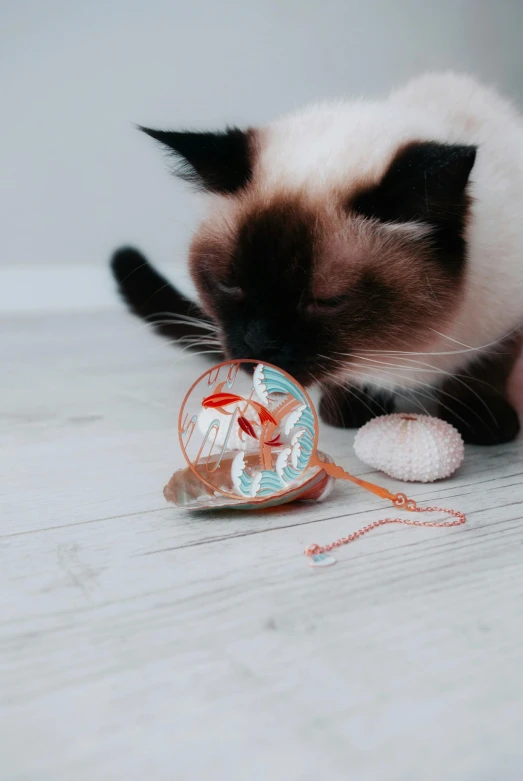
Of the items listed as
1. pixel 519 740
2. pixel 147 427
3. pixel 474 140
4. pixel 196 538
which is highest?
pixel 474 140

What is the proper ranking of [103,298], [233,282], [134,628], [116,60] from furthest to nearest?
[103,298] → [116,60] → [233,282] → [134,628]

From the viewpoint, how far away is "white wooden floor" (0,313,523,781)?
53cm

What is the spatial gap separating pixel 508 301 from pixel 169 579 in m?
0.65

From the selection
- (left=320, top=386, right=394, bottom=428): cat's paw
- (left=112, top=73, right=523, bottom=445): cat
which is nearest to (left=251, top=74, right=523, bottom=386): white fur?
(left=112, top=73, right=523, bottom=445): cat

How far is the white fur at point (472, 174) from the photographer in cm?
100

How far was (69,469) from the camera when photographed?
1.09 meters

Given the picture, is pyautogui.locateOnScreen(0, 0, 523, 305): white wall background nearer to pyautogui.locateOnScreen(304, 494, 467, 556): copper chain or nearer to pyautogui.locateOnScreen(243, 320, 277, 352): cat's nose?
pyautogui.locateOnScreen(243, 320, 277, 352): cat's nose

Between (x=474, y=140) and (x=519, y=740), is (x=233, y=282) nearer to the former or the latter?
(x=474, y=140)

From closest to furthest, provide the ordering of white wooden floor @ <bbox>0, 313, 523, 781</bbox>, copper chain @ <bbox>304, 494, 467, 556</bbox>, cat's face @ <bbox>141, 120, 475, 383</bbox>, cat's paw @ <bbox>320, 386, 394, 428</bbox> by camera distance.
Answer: white wooden floor @ <bbox>0, 313, 523, 781</bbox> → copper chain @ <bbox>304, 494, 467, 556</bbox> → cat's face @ <bbox>141, 120, 475, 383</bbox> → cat's paw @ <bbox>320, 386, 394, 428</bbox>

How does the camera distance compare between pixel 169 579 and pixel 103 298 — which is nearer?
pixel 169 579

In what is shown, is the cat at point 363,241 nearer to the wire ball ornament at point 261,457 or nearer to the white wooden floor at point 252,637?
the wire ball ornament at point 261,457

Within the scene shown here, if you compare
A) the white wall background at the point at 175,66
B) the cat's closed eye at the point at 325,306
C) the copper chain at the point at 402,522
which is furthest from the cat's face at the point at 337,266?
the white wall background at the point at 175,66

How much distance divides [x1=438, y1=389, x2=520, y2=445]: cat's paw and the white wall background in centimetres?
149

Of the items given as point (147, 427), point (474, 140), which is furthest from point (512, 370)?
point (147, 427)
